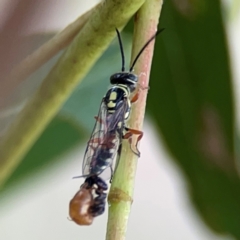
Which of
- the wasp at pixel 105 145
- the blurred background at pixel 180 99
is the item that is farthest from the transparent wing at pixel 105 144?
the blurred background at pixel 180 99

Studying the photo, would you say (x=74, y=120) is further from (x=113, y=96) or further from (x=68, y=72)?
(x=68, y=72)

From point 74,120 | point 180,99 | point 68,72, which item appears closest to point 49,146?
point 74,120

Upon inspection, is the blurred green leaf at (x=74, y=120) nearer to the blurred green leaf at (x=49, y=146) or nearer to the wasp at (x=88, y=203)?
the blurred green leaf at (x=49, y=146)

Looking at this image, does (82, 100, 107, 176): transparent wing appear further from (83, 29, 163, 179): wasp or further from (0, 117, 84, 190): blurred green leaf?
(0, 117, 84, 190): blurred green leaf

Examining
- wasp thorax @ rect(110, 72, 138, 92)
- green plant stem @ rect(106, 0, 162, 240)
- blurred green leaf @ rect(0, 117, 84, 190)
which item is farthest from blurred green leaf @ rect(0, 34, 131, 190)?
green plant stem @ rect(106, 0, 162, 240)

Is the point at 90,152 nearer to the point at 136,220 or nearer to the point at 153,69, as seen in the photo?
the point at 153,69
